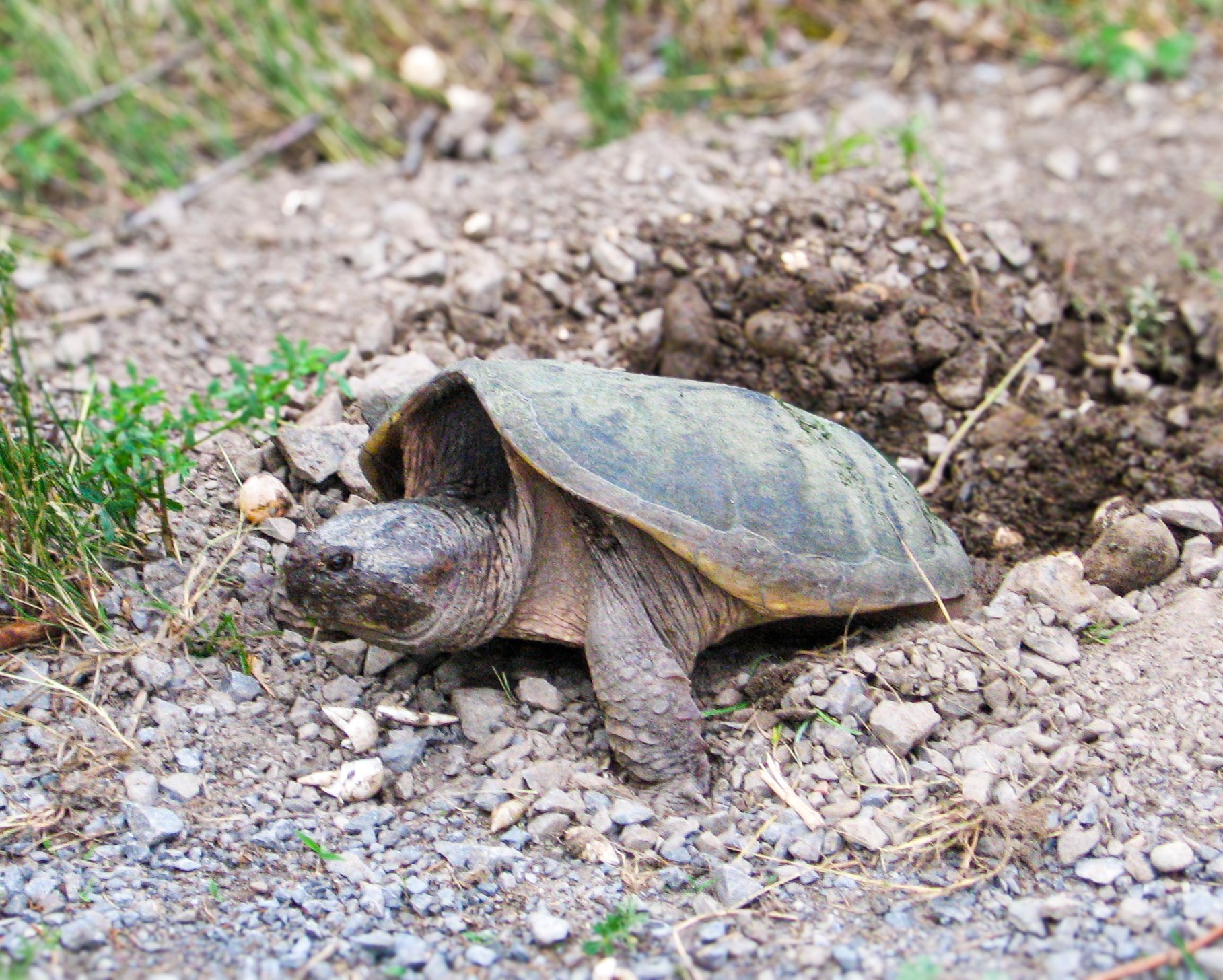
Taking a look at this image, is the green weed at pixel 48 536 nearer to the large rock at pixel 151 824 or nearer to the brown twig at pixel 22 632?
the brown twig at pixel 22 632

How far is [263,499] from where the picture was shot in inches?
116

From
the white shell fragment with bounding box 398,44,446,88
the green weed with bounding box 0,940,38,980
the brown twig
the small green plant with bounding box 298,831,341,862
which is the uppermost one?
the white shell fragment with bounding box 398,44,446,88

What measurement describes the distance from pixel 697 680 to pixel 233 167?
3264 mm

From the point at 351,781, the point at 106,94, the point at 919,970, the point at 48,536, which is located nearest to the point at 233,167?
the point at 106,94

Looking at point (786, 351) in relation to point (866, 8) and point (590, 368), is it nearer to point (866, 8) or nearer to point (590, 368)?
point (590, 368)

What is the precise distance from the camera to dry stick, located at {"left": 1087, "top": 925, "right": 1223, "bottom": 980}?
1890mm

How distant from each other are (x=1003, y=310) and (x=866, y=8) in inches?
96.3

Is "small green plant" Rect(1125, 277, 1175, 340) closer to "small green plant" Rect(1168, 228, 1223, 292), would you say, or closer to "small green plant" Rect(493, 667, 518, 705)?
"small green plant" Rect(1168, 228, 1223, 292)

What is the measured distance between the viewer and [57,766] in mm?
2346

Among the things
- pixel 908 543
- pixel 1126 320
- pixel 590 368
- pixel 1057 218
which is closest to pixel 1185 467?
pixel 1126 320

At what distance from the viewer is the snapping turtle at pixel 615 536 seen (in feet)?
8.05

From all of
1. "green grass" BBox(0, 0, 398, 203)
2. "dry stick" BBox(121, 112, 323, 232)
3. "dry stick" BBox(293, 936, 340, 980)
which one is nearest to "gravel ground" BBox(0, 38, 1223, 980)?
"dry stick" BBox(293, 936, 340, 980)

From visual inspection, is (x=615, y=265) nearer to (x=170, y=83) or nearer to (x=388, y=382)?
(x=388, y=382)

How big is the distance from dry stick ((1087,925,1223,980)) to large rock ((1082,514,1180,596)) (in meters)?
1.17
